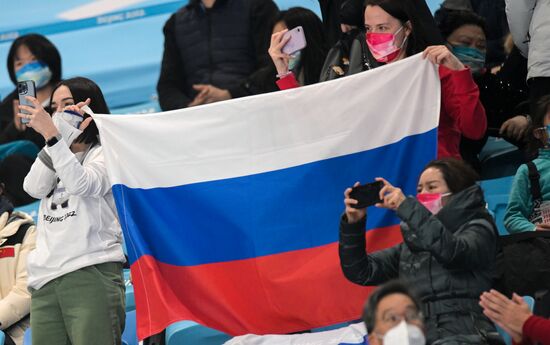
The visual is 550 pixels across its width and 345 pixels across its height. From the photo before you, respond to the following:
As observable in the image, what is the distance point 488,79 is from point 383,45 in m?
1.49

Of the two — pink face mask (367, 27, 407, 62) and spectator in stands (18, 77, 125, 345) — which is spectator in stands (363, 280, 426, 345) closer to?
spectator in stands (18, 77, 125, 345)

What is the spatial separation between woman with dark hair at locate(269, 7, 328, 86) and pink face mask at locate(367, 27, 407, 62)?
74 centimetres

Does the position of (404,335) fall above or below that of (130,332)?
above

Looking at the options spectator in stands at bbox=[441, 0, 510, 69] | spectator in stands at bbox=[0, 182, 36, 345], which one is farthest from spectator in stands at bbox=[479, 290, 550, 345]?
spectator in stands at bbox=[441, 0, 510, 69]

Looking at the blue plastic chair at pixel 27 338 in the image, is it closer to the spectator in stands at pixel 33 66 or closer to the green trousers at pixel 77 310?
the green trousers at pixel 77 310

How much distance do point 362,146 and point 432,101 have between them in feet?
1.41

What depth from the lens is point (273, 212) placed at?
603cm

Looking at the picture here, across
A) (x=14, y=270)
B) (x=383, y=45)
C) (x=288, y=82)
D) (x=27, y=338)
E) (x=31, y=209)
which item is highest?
(x=383, y=45)

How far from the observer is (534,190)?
6.38 meters

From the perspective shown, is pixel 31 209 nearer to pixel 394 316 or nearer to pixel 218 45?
pixel 218 45

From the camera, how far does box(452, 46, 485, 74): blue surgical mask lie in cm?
727

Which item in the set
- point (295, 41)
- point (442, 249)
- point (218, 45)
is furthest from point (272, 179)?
point (218, 45)

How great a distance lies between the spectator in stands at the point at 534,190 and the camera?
6324 millimetres

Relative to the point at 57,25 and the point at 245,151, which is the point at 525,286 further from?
the point at 57,25
